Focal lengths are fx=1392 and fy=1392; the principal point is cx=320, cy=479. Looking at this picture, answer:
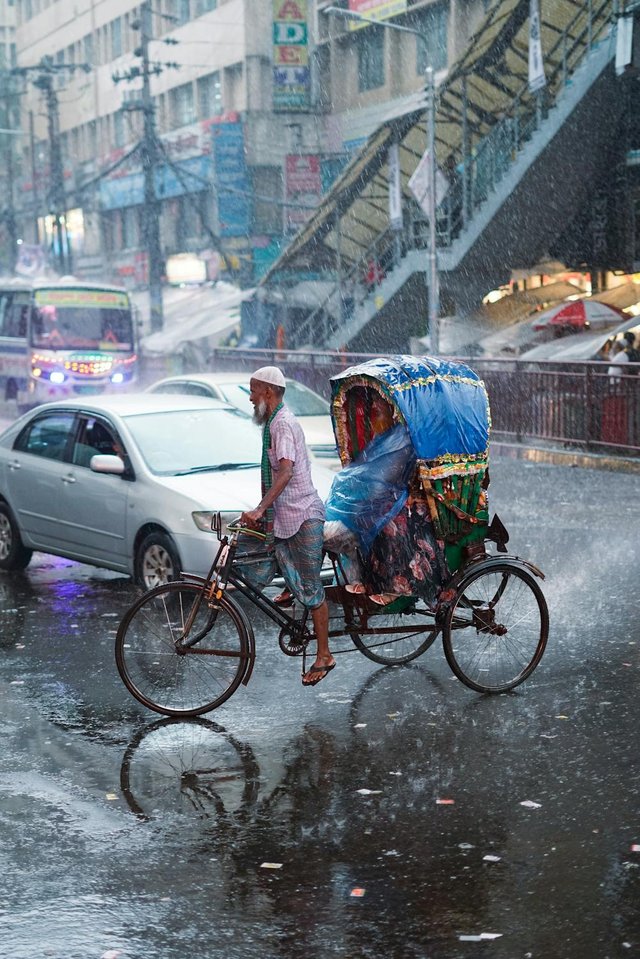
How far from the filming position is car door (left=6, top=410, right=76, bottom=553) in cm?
1120

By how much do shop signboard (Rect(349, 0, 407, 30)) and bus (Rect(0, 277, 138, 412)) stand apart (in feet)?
58.0

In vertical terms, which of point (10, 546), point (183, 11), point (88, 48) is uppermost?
point (88, 48)

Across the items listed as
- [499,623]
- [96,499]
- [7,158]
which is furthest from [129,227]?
[499,623]

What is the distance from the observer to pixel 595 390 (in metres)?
19.9

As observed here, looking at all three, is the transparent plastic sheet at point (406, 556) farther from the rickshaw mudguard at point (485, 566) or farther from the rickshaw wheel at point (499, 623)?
the rickshaw wheel at point (499, 623)

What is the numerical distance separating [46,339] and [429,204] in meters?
9.26

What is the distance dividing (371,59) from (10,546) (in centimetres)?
4131

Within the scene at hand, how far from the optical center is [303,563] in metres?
7.11

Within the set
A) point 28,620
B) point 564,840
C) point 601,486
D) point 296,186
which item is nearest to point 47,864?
point 564,840

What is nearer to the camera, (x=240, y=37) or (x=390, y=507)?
(x=390, y=507)

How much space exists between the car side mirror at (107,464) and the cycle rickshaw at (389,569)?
9.72ft

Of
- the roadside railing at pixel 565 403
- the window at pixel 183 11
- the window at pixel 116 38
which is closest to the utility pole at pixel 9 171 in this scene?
the window at pixel 116 38

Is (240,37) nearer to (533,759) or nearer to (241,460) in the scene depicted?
(241,460)

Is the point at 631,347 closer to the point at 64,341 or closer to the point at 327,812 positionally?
the point at 64,341
